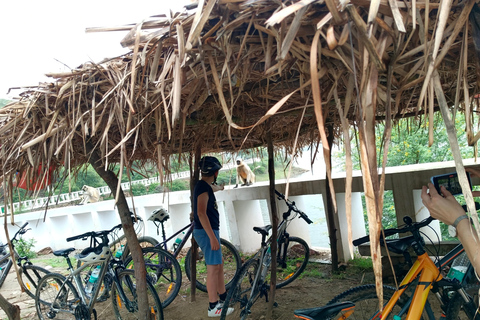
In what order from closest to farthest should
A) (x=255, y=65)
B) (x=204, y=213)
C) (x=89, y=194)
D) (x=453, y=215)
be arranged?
(x=453, y=215)
(x=255, y=65)
(x=204, y=213)
(x=89, y=194)

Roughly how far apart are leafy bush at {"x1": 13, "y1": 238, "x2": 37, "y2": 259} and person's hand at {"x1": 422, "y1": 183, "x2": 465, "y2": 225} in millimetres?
8931

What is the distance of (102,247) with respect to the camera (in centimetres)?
383

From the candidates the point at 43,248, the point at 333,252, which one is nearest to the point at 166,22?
the point at 333,252

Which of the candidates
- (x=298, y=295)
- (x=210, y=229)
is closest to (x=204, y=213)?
(x=210, y=229)

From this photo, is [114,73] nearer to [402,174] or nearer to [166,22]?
[166,22]

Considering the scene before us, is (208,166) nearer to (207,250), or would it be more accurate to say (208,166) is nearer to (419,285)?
(207,250)

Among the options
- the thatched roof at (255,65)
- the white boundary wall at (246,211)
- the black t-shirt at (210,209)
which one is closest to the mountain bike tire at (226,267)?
the white boundary wall at (246,211)

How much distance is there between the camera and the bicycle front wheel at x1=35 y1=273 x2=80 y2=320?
12.8 ft

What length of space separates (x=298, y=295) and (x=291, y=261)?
107 cm

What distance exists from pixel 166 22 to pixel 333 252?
3849 millimetres

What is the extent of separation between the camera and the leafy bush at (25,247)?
7.96 meters

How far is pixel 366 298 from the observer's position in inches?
88.2

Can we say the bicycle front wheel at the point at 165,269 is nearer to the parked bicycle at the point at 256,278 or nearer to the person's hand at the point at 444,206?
the parked bicycle at the point at 256,278

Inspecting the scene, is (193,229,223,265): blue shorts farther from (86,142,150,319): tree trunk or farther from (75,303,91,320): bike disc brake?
(75,303,91,320): bike disc brake
